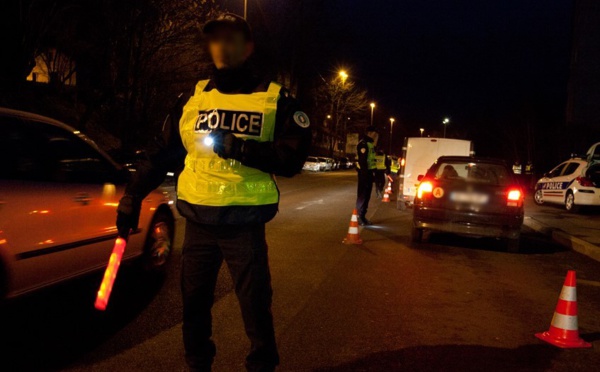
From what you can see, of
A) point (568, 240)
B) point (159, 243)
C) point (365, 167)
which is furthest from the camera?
point (365, 167)

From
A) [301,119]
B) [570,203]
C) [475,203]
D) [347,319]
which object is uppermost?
[301,119]

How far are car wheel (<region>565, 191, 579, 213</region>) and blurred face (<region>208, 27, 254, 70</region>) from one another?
14762 mm

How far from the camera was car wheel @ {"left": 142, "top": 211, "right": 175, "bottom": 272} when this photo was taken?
5.87 metres

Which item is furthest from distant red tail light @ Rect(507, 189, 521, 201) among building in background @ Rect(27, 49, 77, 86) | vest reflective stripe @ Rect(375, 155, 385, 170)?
building in background @ Rect(27, 49, 77, 86)

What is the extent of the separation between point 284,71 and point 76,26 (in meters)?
22.7

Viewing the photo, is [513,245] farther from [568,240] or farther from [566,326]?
[566,326]

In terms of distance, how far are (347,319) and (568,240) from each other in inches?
269

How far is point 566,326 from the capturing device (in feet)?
14.3

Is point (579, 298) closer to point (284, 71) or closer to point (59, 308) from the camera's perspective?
point (59, 308)

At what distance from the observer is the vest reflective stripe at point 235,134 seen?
2.60 meters

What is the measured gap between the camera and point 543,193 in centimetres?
1720

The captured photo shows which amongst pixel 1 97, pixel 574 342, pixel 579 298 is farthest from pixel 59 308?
pixel 1 97

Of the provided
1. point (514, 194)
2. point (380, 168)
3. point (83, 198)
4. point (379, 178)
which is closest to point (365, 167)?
point (514, 194)

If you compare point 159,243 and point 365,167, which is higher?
point 365,167
